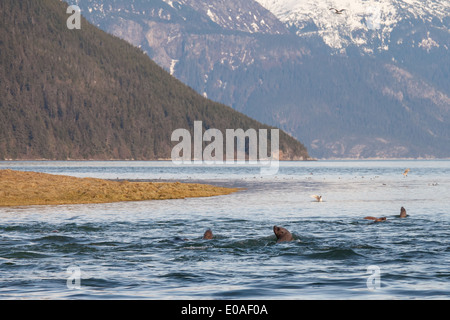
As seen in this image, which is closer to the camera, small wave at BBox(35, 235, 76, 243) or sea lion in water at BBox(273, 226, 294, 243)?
sea lion in water at BBox(273, 226, 294, 243)

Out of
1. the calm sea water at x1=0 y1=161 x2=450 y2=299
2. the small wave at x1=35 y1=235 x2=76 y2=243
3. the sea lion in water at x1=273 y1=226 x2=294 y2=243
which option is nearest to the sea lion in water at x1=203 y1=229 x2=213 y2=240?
the calm sea water at x1=0 y1=161 x2=450 y2=299

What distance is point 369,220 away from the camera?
5131cm

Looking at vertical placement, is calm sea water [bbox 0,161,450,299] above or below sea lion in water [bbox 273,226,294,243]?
below

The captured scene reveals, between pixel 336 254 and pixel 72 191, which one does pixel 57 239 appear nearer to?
pixel 336 254

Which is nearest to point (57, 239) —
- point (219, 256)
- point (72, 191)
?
point (219, 256)

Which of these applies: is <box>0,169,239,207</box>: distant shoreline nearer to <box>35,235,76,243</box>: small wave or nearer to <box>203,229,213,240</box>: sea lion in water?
<box>35,235,76,243</box>: small wave

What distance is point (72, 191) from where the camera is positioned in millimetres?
74750

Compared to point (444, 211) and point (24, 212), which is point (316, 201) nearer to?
point (444, 211)

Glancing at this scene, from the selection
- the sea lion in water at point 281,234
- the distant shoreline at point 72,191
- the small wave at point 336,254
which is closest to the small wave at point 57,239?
the sea lion in water at point 281,234

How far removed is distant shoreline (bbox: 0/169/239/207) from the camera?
70000mm

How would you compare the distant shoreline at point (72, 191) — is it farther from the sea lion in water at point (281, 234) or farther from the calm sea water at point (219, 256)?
the sea lion in water at point (281, 234)

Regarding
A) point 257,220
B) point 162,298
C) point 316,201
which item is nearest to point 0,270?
point 162,298
